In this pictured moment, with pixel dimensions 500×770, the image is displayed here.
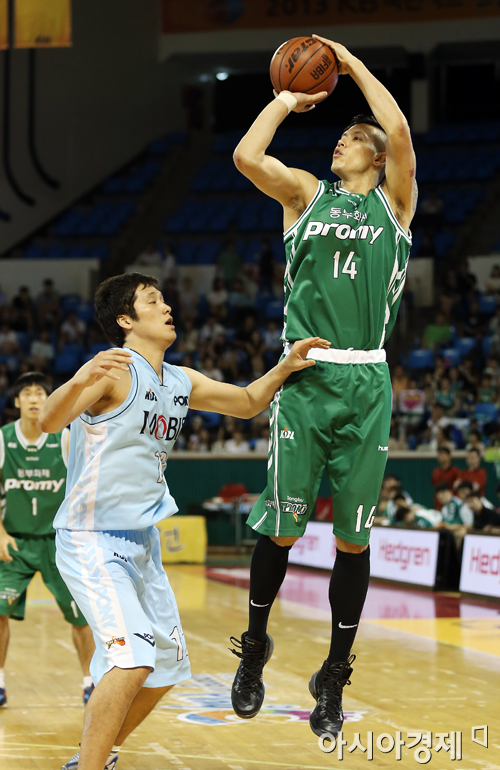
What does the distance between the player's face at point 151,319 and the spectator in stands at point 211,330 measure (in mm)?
14568

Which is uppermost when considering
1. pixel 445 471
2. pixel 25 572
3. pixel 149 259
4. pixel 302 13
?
pixel 302 13

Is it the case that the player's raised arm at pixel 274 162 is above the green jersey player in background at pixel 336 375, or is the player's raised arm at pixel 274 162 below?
above

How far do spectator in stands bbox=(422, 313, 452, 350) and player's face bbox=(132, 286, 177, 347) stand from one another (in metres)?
14.5

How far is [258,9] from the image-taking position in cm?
→ 2308

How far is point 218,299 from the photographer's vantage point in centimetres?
2020

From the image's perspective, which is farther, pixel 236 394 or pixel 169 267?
pixel 169 267

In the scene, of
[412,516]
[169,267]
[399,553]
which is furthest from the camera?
[169,267]

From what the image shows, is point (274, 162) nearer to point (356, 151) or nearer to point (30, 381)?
point (356, 151)

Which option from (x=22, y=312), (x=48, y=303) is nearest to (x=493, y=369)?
(x=48, y=303)

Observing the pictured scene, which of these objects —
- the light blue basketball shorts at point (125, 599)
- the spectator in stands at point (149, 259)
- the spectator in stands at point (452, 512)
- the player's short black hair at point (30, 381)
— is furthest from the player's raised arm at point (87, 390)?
the spectator in stands at point (149, 259)

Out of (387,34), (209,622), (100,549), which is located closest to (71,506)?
(100,549)

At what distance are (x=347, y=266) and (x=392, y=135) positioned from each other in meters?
0.58

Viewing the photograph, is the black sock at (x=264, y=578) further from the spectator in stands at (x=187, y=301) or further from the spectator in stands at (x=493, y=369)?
the spectator in stands at (x=187, y=301)

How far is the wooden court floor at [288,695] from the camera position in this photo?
16.6 feet
